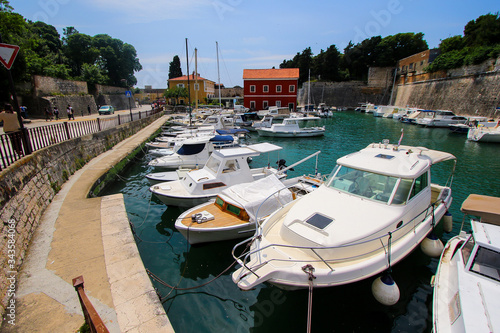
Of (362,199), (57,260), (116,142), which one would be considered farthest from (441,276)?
(116,142)

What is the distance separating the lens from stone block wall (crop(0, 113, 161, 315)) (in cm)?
498

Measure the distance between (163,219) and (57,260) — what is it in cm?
427

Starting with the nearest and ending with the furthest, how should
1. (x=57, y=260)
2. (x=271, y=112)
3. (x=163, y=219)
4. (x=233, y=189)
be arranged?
(x=57, y=260) < (x=233, y=189) < (x=163, y=219) < (x=271, y=112)

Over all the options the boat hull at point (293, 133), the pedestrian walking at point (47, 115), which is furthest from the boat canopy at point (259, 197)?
the pedestrian walking at point (47, 115)

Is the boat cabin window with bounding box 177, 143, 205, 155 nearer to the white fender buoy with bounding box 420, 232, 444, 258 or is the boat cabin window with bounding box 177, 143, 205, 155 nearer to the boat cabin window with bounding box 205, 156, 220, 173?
the boat cabin window with bounding box 205, 156, 220, 173

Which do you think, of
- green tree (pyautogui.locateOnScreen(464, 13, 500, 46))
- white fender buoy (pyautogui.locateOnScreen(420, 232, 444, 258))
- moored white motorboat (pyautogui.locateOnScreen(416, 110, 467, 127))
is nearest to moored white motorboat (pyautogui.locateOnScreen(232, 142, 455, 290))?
white fender buoy (pyautogui.locateOnScreen(420, 232, 444, 258))

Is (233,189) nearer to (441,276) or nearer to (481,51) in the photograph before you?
(441,276)

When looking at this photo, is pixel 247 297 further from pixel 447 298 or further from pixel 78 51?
pixel 78 51

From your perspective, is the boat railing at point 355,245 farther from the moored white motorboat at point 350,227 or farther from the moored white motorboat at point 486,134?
the moored white motorboat at point 486,134

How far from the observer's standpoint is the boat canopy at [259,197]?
763cm

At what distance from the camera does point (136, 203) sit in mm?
10883

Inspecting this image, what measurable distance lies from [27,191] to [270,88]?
1797 inches

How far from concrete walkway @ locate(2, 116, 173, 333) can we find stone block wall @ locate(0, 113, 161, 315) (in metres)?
0.25

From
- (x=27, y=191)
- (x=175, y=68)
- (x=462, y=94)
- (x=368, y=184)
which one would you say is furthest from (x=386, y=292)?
(x=175, y=68)
